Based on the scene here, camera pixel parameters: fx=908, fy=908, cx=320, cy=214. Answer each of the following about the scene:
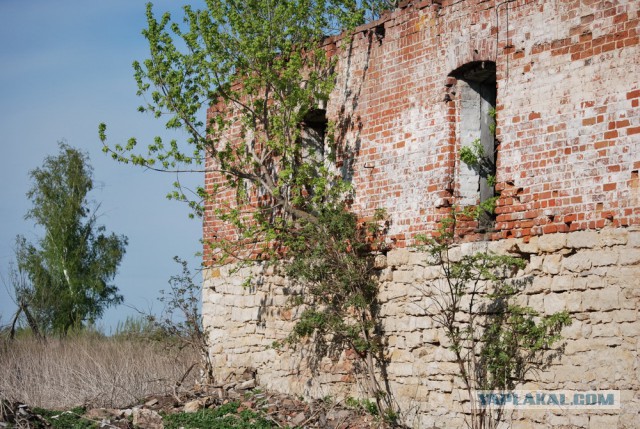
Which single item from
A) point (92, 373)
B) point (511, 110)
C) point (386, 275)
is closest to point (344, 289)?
point (386, 275)

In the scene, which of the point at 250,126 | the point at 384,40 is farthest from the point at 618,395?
the point at 250,126

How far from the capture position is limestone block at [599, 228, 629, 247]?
8.82m

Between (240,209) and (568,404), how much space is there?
6.00 m

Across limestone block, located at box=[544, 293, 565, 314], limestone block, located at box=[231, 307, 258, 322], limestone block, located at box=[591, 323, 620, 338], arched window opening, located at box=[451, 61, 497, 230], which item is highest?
arched window opening, located at box=[451, 61, 497, 230]

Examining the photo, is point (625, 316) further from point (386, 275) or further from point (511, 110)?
point (386, 275)

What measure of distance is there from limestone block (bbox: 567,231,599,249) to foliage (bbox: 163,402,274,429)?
14.5ft

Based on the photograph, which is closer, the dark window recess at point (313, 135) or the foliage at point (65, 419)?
the foliage at point (65, 419)

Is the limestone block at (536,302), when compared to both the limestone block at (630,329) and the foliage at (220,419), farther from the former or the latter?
the foliage at (220,419)

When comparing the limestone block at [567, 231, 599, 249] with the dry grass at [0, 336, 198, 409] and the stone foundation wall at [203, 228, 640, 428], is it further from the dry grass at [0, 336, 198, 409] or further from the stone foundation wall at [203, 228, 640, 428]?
the dry grass at [0, 336, 198, 409]

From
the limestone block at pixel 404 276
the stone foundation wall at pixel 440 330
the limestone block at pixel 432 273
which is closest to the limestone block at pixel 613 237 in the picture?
the stone foundation wall at pixel 440 330

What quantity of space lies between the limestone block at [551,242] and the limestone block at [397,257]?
195 centimetres

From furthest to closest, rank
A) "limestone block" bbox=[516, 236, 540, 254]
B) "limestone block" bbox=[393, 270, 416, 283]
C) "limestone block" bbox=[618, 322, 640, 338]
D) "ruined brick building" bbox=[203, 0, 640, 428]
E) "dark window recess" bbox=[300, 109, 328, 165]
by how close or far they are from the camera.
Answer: "dark window recess" bbox=[300, 109, 328, 165] → "limestone block" bbox=[393, 270, 416, 283] → "limestone block" bbox=[516, 236, 540, 254] → "ruined brick building" bbox=[203, 0, 640, 428] → "limestone block" bbox=[618, 322, 640, 338]

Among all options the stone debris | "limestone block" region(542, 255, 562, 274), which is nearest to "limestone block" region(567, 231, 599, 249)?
"limestone block" region(542, 255, 562, 274)

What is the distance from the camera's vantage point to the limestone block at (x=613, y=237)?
28.9 feet
